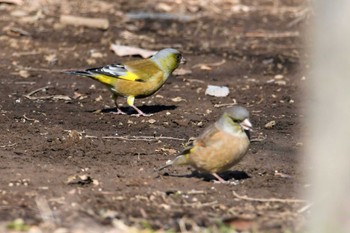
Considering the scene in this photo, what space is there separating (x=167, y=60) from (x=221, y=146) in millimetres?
3817

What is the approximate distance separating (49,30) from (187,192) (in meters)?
8.40

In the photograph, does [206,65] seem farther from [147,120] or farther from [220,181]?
[220,181]

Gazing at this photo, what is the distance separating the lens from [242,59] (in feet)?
46.2

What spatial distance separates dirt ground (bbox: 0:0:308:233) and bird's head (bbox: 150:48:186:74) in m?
0.44

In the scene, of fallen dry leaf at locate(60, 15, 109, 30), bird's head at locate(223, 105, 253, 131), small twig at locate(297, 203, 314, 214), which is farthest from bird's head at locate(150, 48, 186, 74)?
small twig at locate(297, 203, 314, 214)

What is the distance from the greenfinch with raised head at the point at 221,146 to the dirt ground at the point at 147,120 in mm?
183

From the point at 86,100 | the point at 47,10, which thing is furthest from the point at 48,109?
the point at 47,10

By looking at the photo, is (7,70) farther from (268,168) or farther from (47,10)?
(268,168)

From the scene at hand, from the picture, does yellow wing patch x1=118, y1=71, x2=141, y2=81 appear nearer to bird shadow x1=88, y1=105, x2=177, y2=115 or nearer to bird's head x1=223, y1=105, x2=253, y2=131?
bird shadow x1=88, y1=105, x2=177, y2=115

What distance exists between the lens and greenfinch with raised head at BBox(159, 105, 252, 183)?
7.70 m

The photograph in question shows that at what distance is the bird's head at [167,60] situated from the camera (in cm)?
1133

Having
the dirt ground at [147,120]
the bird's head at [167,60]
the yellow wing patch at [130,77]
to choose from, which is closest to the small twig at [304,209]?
the dirt ground at [147,120]

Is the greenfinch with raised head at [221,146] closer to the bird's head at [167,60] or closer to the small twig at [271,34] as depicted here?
the bird's head at [167,60]

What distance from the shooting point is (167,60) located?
37.4 ft
